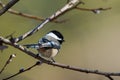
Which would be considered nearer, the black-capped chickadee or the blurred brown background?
the black-capped chickadee

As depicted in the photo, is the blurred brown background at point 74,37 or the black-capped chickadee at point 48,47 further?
the blurred brown background at point 74,37

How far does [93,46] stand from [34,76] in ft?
4.20

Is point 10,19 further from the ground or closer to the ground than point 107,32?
closer to the ground

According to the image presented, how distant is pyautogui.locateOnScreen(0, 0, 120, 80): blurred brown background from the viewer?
13.5ft

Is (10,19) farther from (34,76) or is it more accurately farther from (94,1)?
(94,1)

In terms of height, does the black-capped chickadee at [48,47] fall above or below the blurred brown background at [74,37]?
below

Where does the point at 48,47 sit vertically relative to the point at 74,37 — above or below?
below

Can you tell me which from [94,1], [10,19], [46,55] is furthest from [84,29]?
[46,55]

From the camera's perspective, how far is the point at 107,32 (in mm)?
5500

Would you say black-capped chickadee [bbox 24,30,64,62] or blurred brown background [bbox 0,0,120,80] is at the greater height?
blurred brown background [bbox 0,0,120,80]

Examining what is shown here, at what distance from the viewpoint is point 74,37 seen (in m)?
4.92

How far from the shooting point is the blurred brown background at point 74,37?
412cm

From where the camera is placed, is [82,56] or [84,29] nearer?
[82,56]

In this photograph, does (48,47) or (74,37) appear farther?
(74,37)
